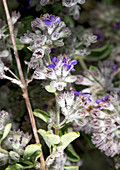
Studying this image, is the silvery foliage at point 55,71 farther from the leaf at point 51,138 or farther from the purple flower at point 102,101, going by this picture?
the purple flower at point 102,101

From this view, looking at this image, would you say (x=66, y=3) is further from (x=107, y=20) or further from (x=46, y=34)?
(x=107, y=20)

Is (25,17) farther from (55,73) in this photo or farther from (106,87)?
(106,87)

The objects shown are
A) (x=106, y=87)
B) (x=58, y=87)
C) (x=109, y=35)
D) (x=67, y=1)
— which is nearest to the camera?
(x=58, y=87)

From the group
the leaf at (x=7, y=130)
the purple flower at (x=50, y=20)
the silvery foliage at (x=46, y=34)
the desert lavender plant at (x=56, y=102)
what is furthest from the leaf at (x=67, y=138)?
the purple flower at (x=50, y=20)

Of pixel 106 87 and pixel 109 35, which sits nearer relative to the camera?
pixel 106 87

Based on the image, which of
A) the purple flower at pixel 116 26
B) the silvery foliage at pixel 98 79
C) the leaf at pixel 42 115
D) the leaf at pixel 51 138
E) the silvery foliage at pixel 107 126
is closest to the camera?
the leaf at pixel 51 138

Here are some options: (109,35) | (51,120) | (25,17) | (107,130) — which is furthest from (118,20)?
(51,120)
